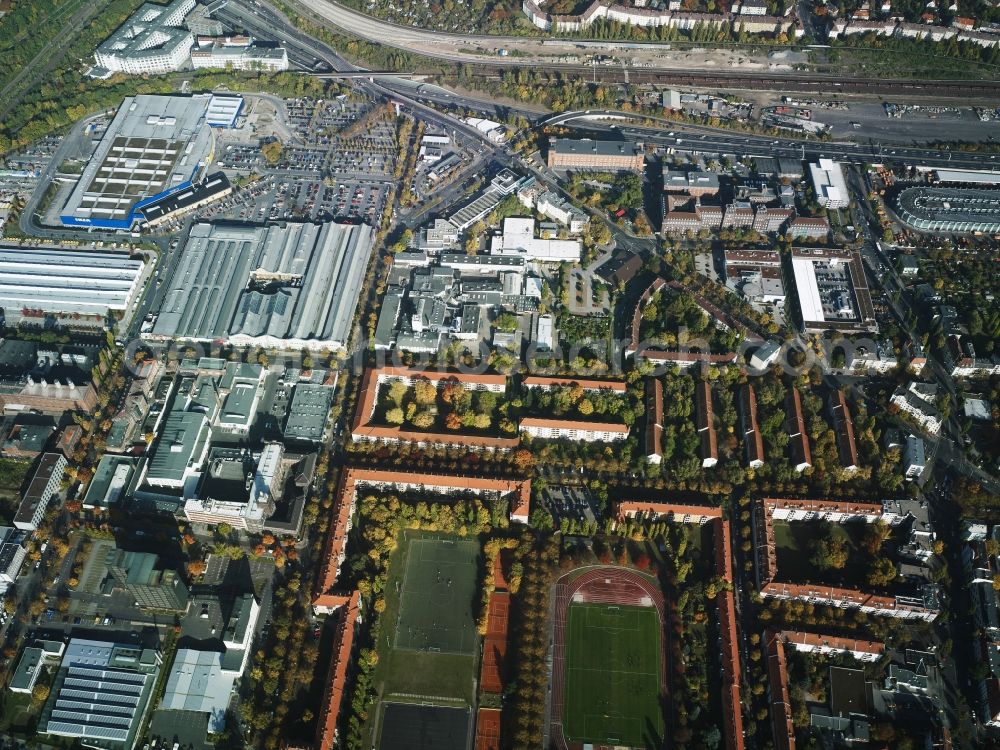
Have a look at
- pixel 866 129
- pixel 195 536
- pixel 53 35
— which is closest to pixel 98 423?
pixel 195 536

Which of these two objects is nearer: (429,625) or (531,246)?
(429,625)

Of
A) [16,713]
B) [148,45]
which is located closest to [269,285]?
[16,713]

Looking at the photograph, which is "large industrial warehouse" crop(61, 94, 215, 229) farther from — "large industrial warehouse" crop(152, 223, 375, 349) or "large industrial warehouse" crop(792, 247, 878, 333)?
"large industrial warehouse" crop(792, 247, 878, 333)

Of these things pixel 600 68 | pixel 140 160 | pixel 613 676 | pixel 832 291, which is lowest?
pixel 613 676

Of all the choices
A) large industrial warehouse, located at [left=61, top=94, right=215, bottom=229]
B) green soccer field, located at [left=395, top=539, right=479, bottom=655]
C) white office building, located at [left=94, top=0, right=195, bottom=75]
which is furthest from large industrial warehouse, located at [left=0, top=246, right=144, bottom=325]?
green soccer field, located at [left=395, top=539, right=479, bottom=655]

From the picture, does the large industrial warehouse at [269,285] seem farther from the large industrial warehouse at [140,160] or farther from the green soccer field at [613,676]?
the green soccer field at [613,676]

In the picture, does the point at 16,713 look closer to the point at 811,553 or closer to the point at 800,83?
the point at 811,553
